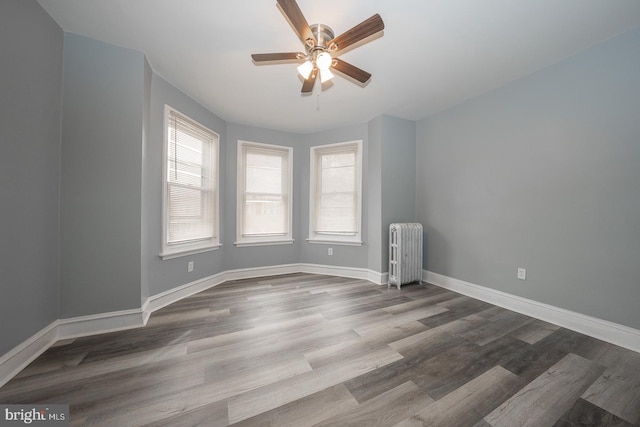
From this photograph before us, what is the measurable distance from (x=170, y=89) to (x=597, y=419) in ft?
14.3

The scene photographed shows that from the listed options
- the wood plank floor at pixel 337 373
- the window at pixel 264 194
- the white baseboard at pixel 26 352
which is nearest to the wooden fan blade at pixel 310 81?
the window at pixel 264 194

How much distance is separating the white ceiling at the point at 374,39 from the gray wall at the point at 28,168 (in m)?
0.32

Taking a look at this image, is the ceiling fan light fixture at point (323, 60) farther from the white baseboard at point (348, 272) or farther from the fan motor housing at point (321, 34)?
the white baseboard at point (348, 272)

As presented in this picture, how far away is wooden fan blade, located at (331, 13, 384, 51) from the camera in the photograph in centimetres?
141

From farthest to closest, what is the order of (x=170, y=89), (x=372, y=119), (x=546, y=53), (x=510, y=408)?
1. (x=372, y=119)
2. (x=170, y=89)
3. (x=546, y=53)
4. (x=510, y=408)

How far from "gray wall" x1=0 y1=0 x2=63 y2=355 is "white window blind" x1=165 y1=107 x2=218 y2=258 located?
87 cm

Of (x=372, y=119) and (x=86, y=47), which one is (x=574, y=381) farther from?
(x=86, y=47)

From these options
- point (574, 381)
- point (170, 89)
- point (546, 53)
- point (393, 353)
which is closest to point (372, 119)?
point (546, 53)

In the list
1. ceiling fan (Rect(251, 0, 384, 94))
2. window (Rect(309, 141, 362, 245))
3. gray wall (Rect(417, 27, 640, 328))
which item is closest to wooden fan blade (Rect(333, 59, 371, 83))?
ceiling fan (Rect(251, 0, 384, 94))

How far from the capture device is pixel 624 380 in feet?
4.70

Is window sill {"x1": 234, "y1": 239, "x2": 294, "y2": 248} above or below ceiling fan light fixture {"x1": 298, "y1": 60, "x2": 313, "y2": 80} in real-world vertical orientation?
below

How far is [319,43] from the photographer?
1692 millimetres

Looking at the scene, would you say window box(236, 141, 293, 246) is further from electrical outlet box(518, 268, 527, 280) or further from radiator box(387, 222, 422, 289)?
electrical outlet box(518, 268, 527, 280)

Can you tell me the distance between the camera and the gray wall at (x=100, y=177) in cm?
185
